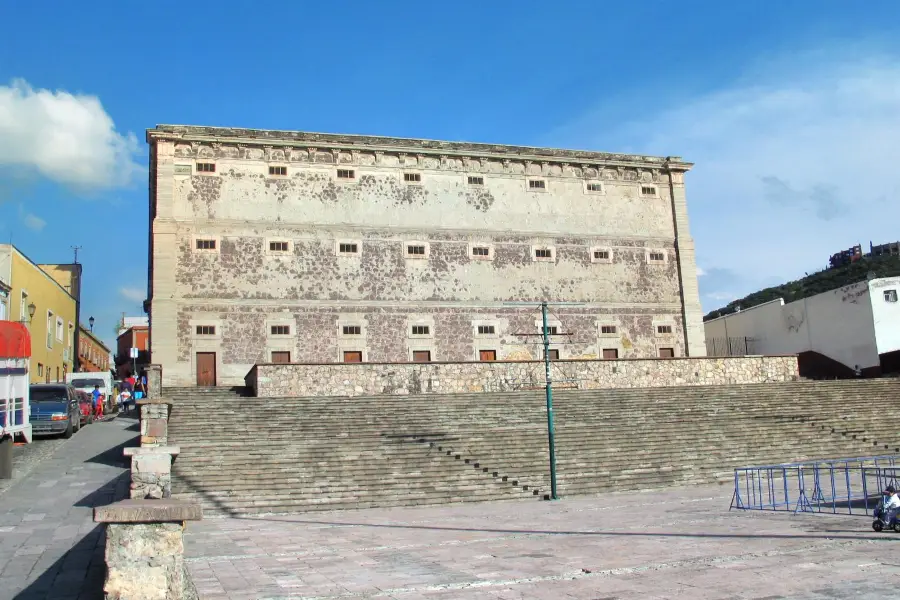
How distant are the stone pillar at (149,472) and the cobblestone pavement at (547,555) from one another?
2.99 ft

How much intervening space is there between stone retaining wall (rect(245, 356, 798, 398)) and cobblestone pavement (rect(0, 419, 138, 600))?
16.1ft

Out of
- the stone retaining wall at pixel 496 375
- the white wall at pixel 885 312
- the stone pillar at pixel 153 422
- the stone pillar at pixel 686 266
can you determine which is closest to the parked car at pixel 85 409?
the stone retaining wall at pixel 496 375

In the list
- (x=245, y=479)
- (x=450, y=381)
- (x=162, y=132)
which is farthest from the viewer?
(x=162, y=132)

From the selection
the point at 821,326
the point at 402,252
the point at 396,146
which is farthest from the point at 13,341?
the point at 821,326

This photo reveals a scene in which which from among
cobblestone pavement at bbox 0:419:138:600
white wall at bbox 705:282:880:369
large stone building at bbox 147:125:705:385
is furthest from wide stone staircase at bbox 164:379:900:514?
white wall at bbox 705:282:880:369

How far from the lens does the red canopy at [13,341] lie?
54.7ft

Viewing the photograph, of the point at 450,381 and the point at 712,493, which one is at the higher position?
the point at 450,381

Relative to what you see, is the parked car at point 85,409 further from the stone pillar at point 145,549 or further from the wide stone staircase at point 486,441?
the stone pillar at point 145,549

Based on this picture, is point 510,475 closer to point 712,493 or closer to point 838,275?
point 712,493

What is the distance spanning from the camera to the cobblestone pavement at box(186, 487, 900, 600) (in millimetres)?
7930

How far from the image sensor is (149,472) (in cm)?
1287

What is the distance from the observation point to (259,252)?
96.0ft

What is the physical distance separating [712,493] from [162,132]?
2279 cm

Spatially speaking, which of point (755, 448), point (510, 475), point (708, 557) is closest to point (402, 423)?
point (510, 475)
